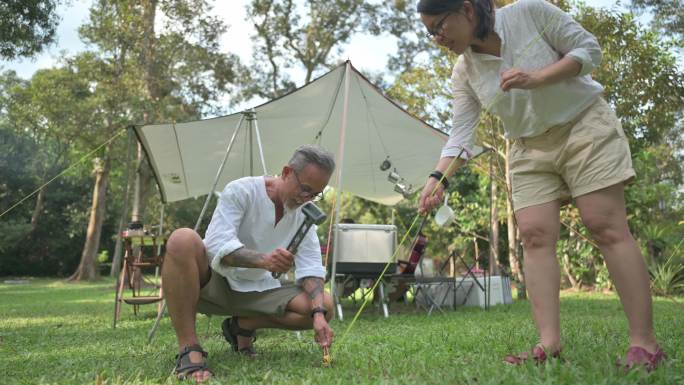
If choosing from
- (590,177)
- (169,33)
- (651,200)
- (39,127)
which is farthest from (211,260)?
(39,127)

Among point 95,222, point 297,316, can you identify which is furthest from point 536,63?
point 95,222

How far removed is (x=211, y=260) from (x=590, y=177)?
1290 mm

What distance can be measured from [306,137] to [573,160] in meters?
4.41

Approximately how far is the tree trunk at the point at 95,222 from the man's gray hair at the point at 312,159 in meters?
14.8

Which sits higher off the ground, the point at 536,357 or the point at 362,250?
the point at 362,250

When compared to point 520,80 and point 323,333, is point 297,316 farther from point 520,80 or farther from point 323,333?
point 520,80

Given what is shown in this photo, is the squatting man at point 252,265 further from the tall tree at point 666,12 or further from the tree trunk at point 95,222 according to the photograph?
the tree trunk at point 95,222

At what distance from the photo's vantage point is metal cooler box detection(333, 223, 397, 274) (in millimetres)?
5402

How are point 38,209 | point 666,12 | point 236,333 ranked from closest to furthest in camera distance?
1. point 236,333
2. point 666,12
3. point 38,209

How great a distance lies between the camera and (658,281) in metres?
8.41

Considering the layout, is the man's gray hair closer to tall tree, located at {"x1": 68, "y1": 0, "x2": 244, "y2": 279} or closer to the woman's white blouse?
the woman's white blouse

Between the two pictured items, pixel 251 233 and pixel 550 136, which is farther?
pixel 251 233

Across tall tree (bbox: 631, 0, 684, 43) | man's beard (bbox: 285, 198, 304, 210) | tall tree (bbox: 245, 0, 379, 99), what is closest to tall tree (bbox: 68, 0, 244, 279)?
tall tree (bbox: 245, 0, 379, 99)

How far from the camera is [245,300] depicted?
90.9 inches
